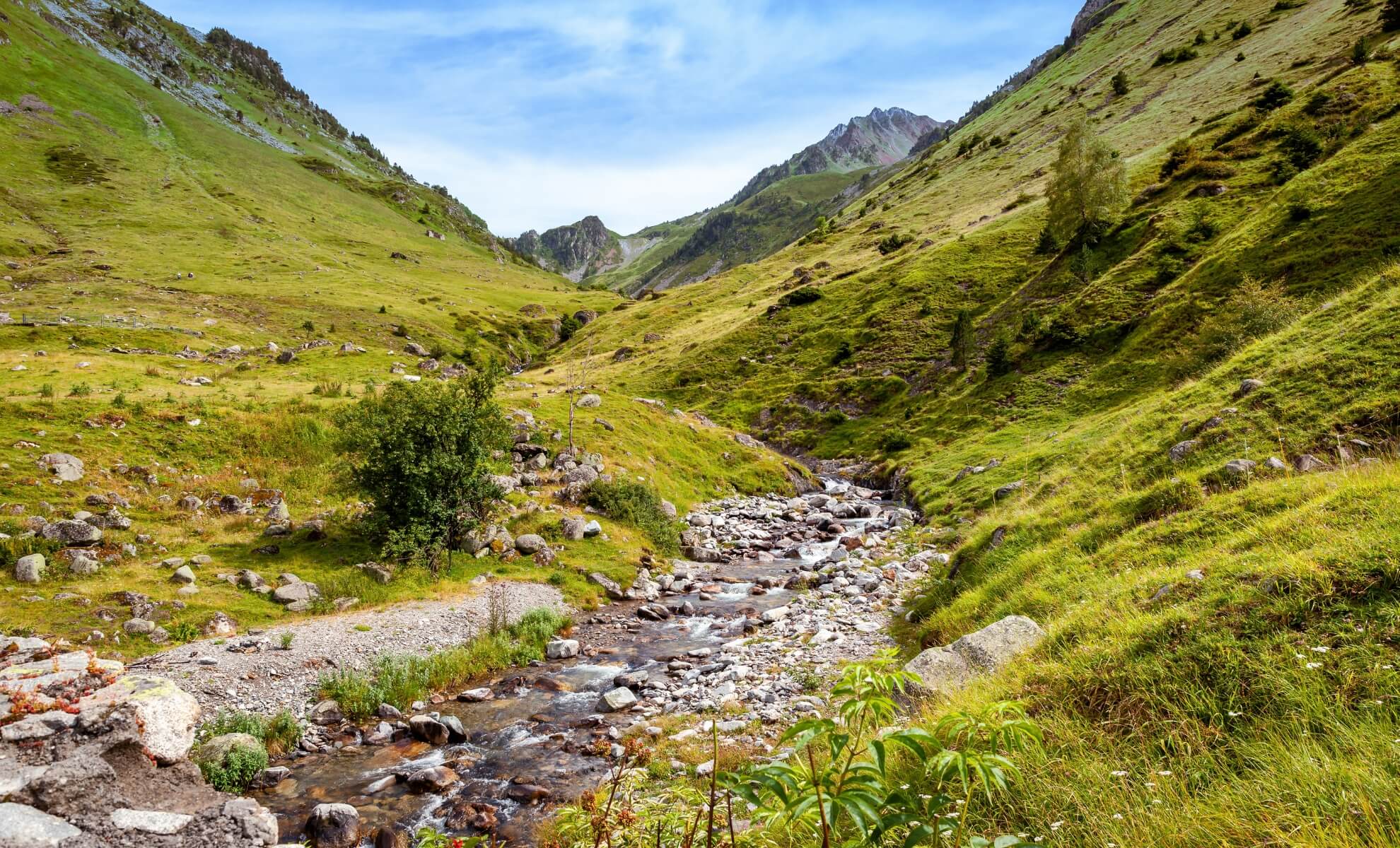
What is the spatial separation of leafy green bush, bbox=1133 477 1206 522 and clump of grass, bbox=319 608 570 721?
17786 millimetres

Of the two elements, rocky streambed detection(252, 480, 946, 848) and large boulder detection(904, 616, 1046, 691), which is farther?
rocky streambed detection(252, 480, 946, 848)

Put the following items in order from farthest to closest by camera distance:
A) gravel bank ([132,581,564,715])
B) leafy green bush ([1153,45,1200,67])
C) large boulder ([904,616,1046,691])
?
leafy green bush ([1153,45,1200,67])
gravel bank ([132,581,564,715])
large boulder ([904,616,1046,691])

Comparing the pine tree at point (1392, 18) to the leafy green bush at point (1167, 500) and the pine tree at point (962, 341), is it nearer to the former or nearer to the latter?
the pine tree at point (962, 341)

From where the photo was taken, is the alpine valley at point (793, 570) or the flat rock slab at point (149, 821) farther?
the flat rock slab at point (149, 821)

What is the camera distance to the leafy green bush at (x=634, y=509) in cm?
3117

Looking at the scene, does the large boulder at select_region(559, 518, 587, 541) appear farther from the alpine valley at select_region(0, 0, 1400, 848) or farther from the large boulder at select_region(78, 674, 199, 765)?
the large boulder at select_region(78, 674, 199, 765)

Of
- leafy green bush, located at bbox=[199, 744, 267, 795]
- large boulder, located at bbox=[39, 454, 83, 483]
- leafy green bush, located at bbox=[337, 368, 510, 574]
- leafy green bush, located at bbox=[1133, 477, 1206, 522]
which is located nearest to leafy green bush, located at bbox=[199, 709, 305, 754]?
leafy green bush, located at bbox=[199, 744, 267, 795]

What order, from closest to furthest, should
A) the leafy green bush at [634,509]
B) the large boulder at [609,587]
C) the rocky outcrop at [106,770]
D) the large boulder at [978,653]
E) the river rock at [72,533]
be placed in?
the rocky outcrop at [106,770] → the large boulder at [978,653] → the river rock at [72,533] → the large boulder at [609,587] → the leafy green bush at [634,509]

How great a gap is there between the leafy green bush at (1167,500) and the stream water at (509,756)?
12.5 metres

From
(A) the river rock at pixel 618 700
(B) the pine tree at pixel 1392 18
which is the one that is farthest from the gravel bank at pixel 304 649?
(B) the pine tree at pixel 1392 18

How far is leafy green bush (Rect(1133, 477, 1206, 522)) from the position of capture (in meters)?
13.1

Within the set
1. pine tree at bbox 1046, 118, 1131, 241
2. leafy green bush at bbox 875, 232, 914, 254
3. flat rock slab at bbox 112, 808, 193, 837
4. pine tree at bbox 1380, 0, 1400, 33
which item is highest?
pine tree at bbox 1380, 0, 1400, 33

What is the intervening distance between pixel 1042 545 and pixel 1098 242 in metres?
56.9

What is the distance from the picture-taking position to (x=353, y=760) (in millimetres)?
13312
